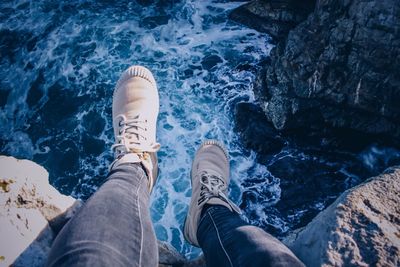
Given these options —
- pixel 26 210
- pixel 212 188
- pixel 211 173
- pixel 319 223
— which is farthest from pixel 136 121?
pixel 319 223

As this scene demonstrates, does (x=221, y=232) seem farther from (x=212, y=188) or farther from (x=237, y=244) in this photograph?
(x=212, y=188)

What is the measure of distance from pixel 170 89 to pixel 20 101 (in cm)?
242

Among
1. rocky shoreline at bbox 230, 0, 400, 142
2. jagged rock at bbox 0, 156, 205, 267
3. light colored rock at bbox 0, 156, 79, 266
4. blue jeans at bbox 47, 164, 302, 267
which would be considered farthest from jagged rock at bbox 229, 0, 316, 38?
light colored rock at bbox 0, 156, 79, 266

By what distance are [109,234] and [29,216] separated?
0.80 m

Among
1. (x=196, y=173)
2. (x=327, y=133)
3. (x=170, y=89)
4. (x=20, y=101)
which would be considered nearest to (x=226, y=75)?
(x=170, y=89)

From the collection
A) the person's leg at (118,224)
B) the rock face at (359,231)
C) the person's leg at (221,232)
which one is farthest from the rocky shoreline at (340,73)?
the person's leg at (118,224)

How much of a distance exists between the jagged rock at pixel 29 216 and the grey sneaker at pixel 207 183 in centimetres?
29

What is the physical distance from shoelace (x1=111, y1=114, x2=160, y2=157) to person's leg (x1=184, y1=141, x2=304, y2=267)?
A: 2.00 ft

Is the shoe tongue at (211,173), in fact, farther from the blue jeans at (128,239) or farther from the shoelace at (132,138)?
the blue jeans at (128,239)

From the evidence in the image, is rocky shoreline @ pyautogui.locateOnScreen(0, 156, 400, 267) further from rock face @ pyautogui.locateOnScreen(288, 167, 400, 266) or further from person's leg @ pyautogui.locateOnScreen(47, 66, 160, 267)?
person's leg @ pyautogui.locateOnScreen(47, 66, 160, 267)

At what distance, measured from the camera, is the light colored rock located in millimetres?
1770

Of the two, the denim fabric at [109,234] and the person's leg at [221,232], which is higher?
the denim fabric at [109,234]

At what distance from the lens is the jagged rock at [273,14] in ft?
15.1

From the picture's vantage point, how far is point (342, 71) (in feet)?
11.2
